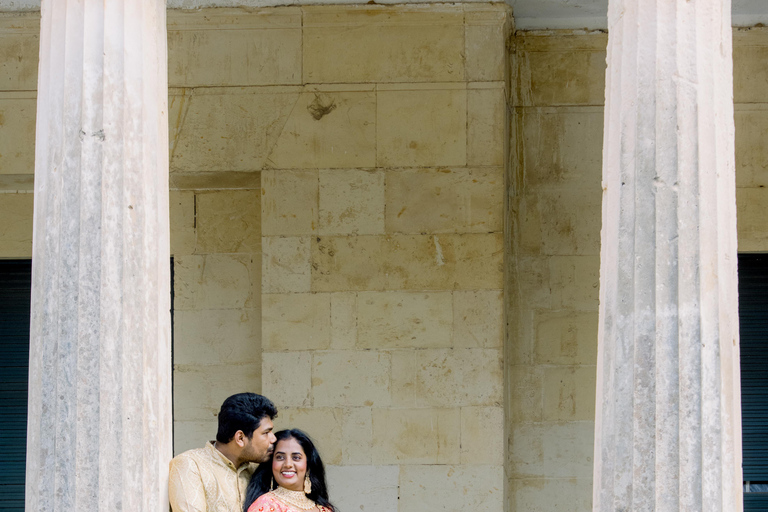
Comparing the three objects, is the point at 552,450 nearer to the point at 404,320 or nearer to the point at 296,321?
the point at 404,320

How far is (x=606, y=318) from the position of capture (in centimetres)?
586

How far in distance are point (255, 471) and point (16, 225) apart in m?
5.46

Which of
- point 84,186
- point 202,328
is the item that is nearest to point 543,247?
point 202,328

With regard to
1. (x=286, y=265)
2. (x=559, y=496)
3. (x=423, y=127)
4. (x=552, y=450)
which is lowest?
(x=559, y=496)

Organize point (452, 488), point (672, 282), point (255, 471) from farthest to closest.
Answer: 1. point (452, 488)
2. point (255, 471)
3. point (672, 282)

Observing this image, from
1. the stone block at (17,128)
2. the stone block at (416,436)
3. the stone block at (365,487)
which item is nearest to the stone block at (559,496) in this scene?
the stone block at (416,436)

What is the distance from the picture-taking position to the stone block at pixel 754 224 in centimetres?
1016

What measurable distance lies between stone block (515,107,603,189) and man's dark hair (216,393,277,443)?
495 cm

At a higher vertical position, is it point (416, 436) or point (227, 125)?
point (227, 125)

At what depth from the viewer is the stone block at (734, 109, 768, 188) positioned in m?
10.2

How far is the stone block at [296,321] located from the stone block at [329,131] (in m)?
1.29

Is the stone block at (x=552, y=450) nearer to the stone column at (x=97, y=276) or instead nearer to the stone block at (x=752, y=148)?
the stone block at (x=752, y=148)

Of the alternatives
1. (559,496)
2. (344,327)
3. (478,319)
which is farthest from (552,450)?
(344,327)

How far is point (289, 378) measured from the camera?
958 centimetres
